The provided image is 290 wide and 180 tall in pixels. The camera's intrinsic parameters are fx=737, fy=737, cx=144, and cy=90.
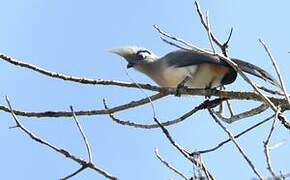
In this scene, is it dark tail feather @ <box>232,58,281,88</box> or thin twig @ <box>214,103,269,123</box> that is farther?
dark tail feather @ <box>232,58,281,88</box>

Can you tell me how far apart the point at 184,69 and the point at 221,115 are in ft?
4.09

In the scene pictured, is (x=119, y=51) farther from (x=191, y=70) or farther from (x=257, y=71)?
(x=257, y=71)

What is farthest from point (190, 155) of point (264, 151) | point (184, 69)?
point (184, 69)

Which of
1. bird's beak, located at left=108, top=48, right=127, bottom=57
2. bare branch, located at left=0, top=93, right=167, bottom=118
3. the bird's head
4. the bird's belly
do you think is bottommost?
bare branch, located at left=0, top=93, right=167, bottom=118

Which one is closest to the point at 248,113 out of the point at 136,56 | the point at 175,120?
the point at 175,120

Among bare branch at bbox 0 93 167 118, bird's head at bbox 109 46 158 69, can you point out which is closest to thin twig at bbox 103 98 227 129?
bare branch at bbox 0 93 167 118

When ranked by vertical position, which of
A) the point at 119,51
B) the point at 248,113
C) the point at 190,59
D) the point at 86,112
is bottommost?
the point at 248,113

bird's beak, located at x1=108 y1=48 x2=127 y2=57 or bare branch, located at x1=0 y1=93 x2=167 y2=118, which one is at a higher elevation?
bird's beak, located at x1=108 y1=48 x2=127 y2=57

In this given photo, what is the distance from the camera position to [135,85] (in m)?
4.98

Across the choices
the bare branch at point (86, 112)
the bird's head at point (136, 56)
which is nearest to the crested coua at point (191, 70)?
the bird's head at point (136, 56)

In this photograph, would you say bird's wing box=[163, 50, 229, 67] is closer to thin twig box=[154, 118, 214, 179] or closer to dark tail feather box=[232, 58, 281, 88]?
dark tail feather box=[232, 58, 281, 88]

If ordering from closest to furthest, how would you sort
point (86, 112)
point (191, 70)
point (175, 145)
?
point (175, 145), point (86, 112), point (191, 70)

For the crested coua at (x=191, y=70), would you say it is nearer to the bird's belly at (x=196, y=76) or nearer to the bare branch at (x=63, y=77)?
the bird's belly at (x=196, y=76)

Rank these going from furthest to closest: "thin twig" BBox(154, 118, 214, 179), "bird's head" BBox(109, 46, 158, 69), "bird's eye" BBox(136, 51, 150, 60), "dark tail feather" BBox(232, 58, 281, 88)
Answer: "bird's eye" BBox(136, 51, 150, 60), "bird's head" BBox(109, 46, 158, 69), "dark tail feather" BBox(232, 58, 281, 88), "thin twig" BBox(154, 118, 214, 179)
